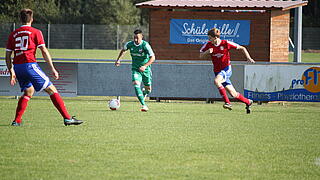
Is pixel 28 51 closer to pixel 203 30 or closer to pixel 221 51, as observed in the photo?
pixel 221 51

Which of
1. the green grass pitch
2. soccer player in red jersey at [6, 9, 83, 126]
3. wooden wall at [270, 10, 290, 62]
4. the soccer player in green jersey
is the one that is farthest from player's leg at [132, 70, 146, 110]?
wooden wall at [270, 10, 290, 62]

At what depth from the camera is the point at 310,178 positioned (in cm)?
774

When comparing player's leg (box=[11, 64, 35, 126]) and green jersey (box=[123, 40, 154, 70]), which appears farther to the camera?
green jersey (box=[123, 40, 154, 70])

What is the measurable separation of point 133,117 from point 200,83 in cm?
596

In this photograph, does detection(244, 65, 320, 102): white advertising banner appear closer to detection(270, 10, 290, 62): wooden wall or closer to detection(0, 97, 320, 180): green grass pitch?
detection(270, 10, 290, 62): wooden wall

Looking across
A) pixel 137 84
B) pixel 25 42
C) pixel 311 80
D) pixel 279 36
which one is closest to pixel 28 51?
pixel 25 42

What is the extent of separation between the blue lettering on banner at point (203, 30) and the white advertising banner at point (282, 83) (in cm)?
216

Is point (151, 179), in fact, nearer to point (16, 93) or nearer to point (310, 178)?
point (310, 178)

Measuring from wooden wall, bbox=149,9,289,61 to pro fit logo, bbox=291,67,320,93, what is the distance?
244cm

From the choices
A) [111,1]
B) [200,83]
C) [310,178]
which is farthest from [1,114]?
[111,1]

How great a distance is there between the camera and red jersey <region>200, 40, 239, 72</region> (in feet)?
50.0

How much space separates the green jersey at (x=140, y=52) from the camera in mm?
16109

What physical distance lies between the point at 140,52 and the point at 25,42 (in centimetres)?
504

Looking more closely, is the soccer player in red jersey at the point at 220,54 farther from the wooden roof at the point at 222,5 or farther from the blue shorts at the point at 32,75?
the wooden roof at the point at 222,5
